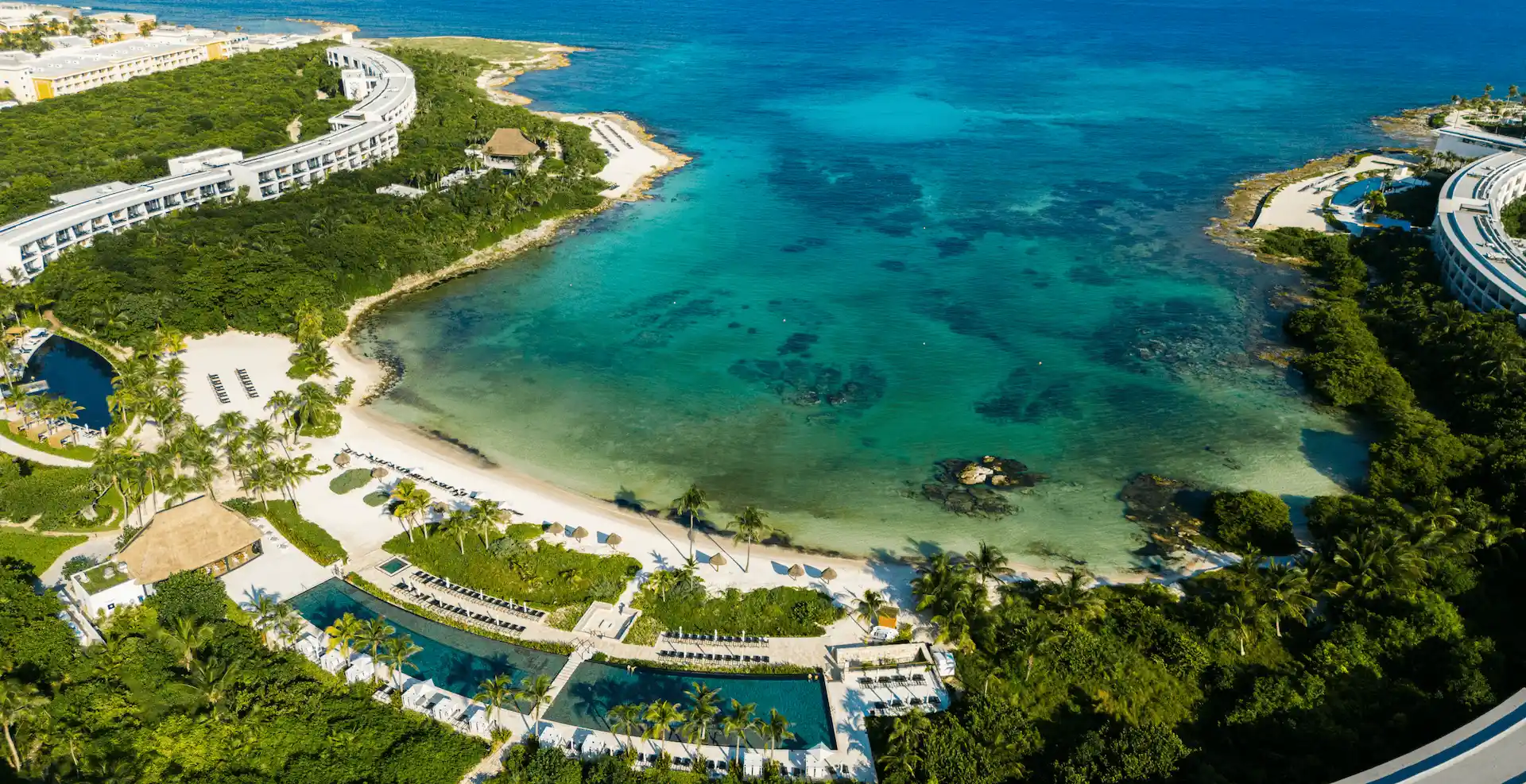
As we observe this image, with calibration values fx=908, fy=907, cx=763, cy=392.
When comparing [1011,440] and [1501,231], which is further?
[1501,231]

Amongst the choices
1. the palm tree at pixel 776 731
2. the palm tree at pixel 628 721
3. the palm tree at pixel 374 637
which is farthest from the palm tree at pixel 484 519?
the palm tree at pixel 776 731

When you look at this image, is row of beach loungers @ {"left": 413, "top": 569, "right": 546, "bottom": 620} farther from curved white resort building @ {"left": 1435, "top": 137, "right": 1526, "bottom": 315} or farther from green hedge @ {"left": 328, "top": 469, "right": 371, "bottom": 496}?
curved white resort building @ {"left": 1435, "top": 137, "right": 1526, "bottom": 315}

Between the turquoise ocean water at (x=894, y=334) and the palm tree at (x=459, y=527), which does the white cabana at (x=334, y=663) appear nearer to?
the palm tree at (x=459, y=527)

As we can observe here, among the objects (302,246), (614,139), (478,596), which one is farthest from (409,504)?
(614,139)

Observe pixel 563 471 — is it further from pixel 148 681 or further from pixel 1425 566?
pixel 1425 566

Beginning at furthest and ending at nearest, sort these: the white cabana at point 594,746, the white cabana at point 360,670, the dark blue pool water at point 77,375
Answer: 1. the dark blue pool water at point 77,375
2. the white cabana at point 360,670
3. the white cabana at point 594,746

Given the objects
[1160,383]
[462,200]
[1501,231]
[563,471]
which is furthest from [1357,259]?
[462,200]

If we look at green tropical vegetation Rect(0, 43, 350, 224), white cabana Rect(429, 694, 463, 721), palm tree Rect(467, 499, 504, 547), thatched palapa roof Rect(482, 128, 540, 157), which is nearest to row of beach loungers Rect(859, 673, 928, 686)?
white cabana Rect(429, 694, 463, 721)

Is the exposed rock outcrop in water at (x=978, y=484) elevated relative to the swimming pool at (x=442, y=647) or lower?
elevated
